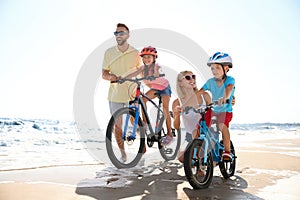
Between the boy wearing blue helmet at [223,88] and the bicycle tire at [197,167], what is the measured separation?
414 millimetres

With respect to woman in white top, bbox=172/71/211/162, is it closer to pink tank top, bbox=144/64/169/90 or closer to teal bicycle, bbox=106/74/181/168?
pink tank top, bbox=144/64/169/90

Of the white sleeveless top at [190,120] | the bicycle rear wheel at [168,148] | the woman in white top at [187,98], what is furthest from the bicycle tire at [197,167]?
the bicycle rear wheel at [168,148]

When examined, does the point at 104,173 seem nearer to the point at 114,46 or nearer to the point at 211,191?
the point at 211,191

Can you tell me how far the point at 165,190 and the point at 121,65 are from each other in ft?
8.43

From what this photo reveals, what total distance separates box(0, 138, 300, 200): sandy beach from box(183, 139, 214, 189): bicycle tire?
96 millimetres

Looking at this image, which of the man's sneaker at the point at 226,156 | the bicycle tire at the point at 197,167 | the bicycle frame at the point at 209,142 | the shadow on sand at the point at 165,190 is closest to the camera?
the shadow on sand at the point at 165,190

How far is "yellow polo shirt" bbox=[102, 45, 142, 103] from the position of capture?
502cm

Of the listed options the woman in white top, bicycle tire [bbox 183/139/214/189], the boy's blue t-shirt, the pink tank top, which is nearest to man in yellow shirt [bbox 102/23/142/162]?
the pink tank top

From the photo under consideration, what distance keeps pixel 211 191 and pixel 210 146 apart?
1.93 ft

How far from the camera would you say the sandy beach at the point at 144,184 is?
290 cm

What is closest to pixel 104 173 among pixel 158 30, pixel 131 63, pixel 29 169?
pixel 29 169

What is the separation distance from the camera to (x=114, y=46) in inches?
201

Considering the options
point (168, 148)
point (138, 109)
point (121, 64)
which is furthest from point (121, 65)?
point (168, 148)

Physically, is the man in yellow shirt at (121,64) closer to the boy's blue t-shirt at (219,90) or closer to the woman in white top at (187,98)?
the woman in white top at (187,98)
